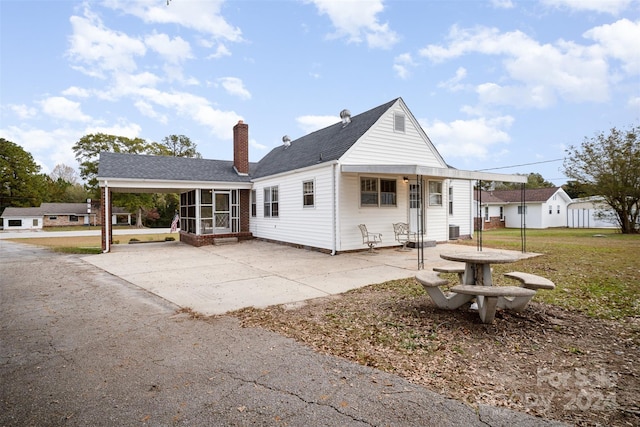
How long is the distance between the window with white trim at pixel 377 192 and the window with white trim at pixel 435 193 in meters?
2.20

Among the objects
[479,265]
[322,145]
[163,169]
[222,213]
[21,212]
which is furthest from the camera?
[21,212]

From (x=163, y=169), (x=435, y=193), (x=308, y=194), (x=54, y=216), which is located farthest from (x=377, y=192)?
(x=54, y=216)

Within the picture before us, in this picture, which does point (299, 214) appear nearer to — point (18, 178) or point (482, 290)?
point (482, 290)

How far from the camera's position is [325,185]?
12.8 m

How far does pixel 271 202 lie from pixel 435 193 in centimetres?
795

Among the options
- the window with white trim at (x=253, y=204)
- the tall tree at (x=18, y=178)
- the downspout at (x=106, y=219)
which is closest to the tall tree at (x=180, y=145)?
the tall tree at (x=18, y=178)

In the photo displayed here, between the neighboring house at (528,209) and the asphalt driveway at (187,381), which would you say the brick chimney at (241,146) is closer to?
the asphalt driveway at (187,381)

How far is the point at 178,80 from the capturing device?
1912cm

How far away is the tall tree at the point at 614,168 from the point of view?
20.5 meters

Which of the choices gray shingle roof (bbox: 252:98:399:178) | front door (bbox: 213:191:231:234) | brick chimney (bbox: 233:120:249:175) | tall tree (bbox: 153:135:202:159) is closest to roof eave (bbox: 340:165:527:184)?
gray shingle roof (bbox: 252:98:399:178)

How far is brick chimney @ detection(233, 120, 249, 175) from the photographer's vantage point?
63.4 feet

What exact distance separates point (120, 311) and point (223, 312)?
182 cm

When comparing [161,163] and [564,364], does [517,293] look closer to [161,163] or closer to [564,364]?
[564,364]

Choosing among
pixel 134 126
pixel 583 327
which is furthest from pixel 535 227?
pixel 134 126
